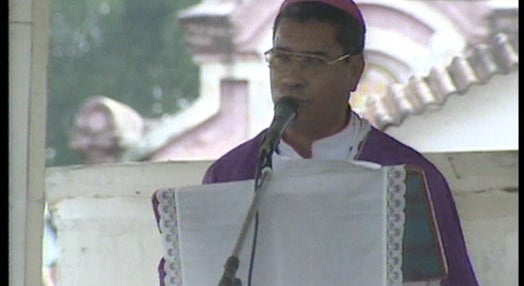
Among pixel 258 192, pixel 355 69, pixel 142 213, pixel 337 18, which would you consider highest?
pixel 337 18

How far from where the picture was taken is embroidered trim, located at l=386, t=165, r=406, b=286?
2555 mm

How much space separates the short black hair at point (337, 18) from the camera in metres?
2.81

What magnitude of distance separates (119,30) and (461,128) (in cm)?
106

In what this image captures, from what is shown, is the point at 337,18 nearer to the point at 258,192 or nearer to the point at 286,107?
the point at 286,107

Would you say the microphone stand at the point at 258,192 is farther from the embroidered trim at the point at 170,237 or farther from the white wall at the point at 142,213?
the white wall at the point at 142,213

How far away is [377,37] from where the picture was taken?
142 inches

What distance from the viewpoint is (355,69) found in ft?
9.32

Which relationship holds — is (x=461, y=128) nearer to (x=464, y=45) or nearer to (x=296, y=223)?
(x=464, y=45)

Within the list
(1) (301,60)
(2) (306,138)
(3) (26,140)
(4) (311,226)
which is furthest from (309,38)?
(3) (26,140)

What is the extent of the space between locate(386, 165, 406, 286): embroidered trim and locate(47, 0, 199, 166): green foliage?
1039 mm

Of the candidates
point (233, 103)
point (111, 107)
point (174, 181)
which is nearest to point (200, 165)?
point (174, 181)

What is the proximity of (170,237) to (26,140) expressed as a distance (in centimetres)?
51

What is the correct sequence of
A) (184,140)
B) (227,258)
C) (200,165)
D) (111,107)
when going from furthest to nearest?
(184,140) → (111,107) → (200,165) → (227,258)

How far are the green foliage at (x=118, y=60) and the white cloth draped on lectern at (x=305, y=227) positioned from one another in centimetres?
79
